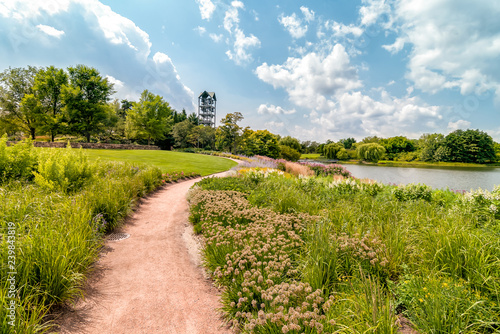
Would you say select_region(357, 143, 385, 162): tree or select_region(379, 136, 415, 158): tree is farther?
select_region(379, 136, 415, 158): tree

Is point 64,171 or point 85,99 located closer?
point 64,171

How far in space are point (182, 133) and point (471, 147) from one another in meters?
49.5

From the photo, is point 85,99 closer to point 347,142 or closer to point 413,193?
point 413,193

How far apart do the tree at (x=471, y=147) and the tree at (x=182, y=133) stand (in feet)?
154

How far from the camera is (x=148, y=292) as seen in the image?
2.86m

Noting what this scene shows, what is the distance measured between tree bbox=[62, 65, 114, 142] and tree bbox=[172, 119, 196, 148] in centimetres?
1650

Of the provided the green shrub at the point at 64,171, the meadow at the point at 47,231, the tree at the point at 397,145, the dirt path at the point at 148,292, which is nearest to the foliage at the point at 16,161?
the meadow at the point at 47,231

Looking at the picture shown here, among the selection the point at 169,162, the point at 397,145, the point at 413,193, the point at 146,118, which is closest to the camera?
the point at 413,193

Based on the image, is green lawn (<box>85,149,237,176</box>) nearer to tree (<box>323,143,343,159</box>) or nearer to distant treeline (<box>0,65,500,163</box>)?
distant treeline (<box>0,65,500,163</box>)

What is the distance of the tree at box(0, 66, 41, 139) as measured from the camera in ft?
83.5

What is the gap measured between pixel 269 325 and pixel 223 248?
1.61 m

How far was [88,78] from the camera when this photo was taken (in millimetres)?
29391

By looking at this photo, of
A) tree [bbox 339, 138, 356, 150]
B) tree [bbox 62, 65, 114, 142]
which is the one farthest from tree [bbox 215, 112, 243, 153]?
tree [bbox 339, 138, 356, 150]

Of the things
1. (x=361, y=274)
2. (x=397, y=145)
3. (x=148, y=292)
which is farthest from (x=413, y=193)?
(x=397, y=145)
